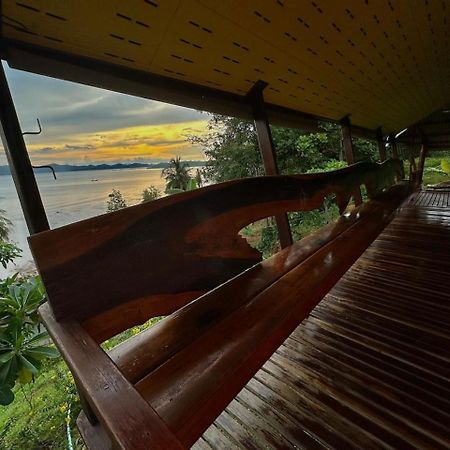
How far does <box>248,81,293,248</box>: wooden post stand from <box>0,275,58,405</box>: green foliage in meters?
2.10

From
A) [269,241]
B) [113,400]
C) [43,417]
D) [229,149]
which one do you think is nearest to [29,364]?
[113,400]

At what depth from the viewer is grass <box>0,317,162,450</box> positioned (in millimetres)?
3990

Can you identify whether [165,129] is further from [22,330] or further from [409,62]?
[22,330]

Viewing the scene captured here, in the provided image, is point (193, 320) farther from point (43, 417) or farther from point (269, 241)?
point (269, 241)

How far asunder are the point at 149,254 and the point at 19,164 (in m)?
0.77

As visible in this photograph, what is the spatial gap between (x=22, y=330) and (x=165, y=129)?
20.2 ft

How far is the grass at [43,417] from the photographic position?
399cm

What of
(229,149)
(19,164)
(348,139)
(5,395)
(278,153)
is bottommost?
(5,395)

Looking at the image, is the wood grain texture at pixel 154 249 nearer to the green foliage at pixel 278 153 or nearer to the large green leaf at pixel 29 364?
the large green leaf at pixel 29 364

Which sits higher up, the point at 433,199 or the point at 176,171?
the point at 176,171

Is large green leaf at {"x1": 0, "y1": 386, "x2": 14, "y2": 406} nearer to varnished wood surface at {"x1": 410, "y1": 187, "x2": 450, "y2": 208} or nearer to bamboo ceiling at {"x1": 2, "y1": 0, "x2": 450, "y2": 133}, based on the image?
bamboo ceiling at {"x1": 2, "y1": 0, "x2": 450, "y2": 133}

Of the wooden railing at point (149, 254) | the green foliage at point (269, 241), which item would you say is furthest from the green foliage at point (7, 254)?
the green foliage at point (269, 241)

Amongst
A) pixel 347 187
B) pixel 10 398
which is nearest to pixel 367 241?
pixel 347 187

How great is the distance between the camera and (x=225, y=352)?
36.2 inches
